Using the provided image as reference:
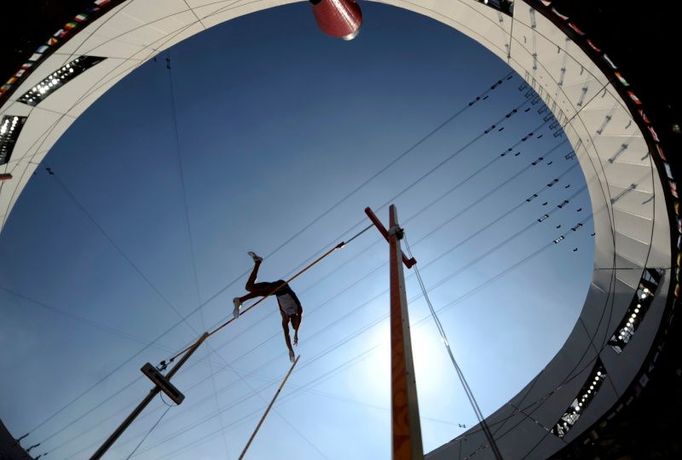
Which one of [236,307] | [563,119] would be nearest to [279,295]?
[236,307]

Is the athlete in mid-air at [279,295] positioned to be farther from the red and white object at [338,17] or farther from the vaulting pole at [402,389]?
the red and white object at [338,17]

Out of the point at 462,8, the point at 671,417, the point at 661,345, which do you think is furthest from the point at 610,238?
the point at 462,8

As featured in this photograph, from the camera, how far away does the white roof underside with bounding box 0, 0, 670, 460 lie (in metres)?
8.38

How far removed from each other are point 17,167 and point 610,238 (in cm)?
2117

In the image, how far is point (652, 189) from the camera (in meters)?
8.20

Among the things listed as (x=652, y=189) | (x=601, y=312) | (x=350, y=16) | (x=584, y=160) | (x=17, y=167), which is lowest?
(x=601, y=312)

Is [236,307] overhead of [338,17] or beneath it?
beneath

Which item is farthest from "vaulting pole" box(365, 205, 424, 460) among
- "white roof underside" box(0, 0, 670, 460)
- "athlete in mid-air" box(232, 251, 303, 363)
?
"white roof underside" box(0, 0, 670, 460)

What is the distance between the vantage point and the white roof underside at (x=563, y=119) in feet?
27.5

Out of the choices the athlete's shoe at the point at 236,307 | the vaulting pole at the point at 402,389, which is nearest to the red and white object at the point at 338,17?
the vaulting pole at the point at 402,389

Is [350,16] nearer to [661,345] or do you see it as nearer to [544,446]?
[661,345]

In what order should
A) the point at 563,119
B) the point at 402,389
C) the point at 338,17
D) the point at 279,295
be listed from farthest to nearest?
the point at 563,119
the point at 279,295
the point at 338,17
the point at 402,389

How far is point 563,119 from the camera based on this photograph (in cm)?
1108

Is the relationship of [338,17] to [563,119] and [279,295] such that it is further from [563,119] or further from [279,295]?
[563,119]
